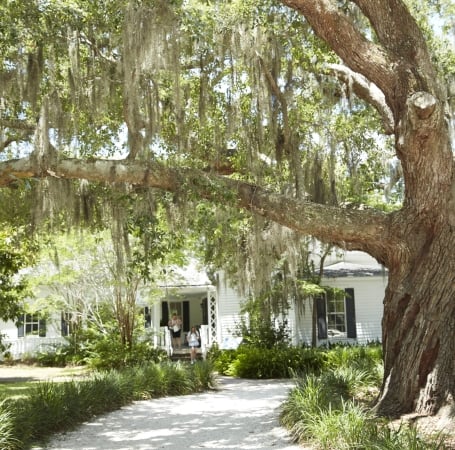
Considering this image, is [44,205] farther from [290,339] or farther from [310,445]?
[290,339]

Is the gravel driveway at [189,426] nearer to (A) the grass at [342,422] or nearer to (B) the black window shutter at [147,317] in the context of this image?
(A) the grass at [342,422]

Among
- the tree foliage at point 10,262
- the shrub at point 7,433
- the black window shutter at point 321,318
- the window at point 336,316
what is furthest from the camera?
the window at point 336,316

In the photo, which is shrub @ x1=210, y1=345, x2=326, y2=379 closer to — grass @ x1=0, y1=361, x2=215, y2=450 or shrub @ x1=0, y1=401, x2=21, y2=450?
grass @ x1=0, y1=361, x2=215, y2=450

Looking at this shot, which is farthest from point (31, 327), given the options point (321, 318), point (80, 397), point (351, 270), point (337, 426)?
point (337, 426)

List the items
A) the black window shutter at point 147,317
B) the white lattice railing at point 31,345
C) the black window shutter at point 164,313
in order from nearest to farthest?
the white lattice railing at point 31,345 < the black window shutter at point 147,317 < the black window shutter at point 164,313

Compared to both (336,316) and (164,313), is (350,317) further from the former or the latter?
(164,313)

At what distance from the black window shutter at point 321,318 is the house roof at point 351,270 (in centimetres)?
94

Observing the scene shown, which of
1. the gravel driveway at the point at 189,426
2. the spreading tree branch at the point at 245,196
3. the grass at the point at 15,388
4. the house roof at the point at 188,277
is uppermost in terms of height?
the spreading tree branch at the point at 245,196

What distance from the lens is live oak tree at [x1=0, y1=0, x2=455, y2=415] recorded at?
321 inches

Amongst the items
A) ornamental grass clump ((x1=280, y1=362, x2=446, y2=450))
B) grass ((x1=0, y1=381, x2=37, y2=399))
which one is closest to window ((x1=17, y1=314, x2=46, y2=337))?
grass ((x1=0, y1=381, x2=37, y2=399))

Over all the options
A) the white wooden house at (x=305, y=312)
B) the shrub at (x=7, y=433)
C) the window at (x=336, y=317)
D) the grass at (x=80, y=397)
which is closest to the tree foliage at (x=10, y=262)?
the grass at (x=80, y=397)

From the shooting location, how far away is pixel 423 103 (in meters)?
7.48

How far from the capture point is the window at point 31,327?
22.8m

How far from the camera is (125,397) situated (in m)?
10.8
